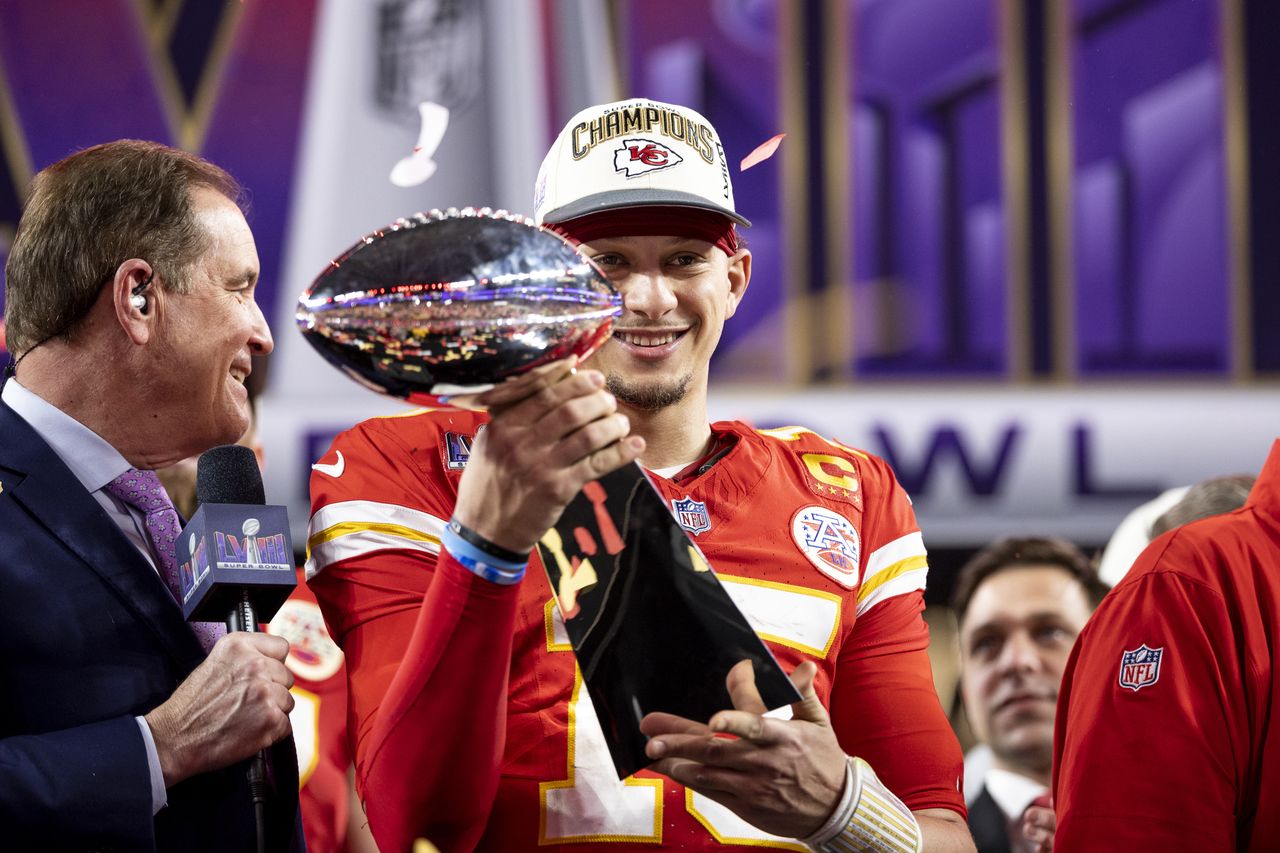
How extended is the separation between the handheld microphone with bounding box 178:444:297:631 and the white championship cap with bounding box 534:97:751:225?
22.1 inches

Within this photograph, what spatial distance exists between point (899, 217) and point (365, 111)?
1.38m

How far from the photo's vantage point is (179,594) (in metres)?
1.89

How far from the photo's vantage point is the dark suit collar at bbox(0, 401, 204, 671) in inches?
70.8

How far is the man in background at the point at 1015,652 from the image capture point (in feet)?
12.0

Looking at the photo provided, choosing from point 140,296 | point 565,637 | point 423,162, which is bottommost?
point 565,637

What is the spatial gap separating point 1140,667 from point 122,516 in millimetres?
1262

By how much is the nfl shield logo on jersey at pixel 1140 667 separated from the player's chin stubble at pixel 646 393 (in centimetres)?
68

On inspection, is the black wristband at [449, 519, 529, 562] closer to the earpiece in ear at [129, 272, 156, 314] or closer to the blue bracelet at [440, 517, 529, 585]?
the blue bracelet at [440, 517, 529, 585]

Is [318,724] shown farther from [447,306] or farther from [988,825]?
[447,306]

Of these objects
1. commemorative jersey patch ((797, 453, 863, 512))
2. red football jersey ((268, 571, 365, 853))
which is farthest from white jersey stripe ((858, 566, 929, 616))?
red football jersey ((268, 571, 365, 853))

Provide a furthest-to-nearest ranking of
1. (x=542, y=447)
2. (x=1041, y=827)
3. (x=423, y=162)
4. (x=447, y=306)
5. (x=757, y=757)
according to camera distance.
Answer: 1. (x=423, y=162)
2. (x=1041, y=827)
3. (x=757, y=757)
4. (x=542, y=447)
5. (x=447, y=306)

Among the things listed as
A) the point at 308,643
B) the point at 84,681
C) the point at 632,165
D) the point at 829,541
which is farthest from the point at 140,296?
the point at 308,643

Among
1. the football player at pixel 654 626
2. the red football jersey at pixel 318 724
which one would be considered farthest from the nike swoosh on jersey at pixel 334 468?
the red football jersey at pixel 318 724

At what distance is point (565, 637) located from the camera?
1872 millimetres
